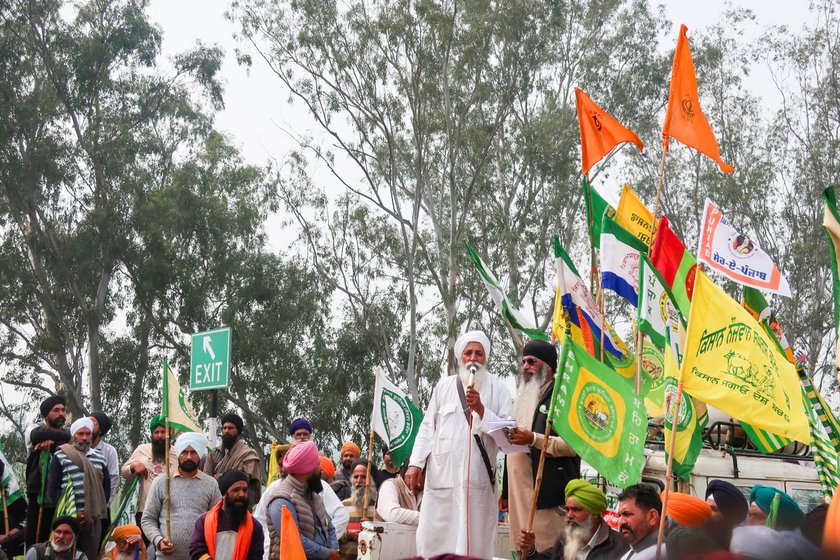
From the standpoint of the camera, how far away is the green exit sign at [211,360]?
9172 mm

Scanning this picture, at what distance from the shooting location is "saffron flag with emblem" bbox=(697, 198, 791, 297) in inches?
328

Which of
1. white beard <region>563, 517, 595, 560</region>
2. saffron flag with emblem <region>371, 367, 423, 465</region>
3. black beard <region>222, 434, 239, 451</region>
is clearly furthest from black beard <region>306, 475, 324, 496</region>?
black beard <region>222, 434, 239, 451</region>

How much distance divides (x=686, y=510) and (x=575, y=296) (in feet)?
9.78

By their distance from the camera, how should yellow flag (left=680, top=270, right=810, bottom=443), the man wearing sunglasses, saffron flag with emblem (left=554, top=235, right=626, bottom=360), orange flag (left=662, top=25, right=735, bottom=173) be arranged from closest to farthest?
yellow flag (left=680, top=270, right=810, bottom=443)
the man wearing sunglasses
saffron flag with emblem (left=554, top=235, right=626, bottom=360)
orange flag (left=662, top=25, right=735, bottom=173)

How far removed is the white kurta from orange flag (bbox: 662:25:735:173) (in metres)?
2.96

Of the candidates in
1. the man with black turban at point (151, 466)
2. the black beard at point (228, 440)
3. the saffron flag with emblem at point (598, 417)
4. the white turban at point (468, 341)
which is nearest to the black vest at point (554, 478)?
the white turban at point (468, 341)

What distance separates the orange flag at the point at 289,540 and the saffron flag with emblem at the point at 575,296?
8.82 ft

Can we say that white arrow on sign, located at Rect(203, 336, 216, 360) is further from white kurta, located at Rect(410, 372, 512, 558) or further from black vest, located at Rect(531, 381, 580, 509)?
black vest, located at Rect(531, 381, 580, 509)

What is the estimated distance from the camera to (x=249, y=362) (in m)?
29.1

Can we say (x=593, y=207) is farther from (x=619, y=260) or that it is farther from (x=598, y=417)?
(x=598, y=417)

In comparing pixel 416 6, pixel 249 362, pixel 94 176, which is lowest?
pixel 249 362

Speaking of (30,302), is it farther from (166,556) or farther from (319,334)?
(166,556)

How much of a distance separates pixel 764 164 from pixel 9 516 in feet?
84.0

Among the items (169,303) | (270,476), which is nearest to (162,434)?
(270,476)
